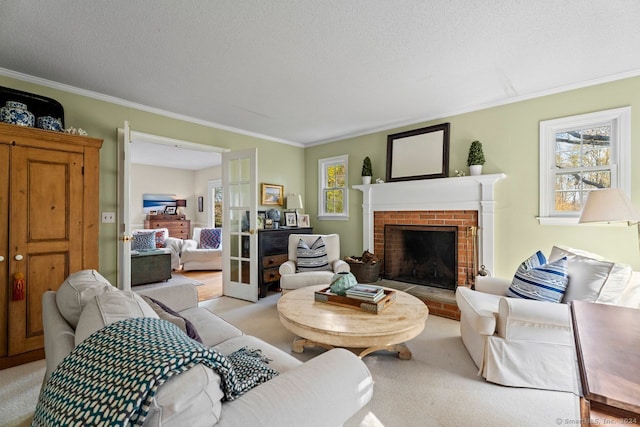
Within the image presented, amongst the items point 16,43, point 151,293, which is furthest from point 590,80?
point 16,43

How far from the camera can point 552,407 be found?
66.9 inches

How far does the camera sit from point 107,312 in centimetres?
103

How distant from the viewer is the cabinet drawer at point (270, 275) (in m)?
4.05

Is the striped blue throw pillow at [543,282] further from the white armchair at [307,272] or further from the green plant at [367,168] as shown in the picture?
the green plant at [367,168]

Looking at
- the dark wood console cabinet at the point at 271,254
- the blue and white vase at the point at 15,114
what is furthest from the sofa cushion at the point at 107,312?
the dark wood console cabinet at the point at 271,254

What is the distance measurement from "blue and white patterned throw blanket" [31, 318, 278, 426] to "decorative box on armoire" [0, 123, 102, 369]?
7.02 ft

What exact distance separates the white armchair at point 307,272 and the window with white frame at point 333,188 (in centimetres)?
84

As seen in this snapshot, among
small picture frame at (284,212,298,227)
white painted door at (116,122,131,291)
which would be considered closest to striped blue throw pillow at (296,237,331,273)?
small picture frame at (284,212,298,227)

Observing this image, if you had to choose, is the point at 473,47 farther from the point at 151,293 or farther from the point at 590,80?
the point at 151,293

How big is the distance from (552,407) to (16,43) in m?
4.38

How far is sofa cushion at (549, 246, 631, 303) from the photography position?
1.80 meters

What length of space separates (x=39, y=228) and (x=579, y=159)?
4948mm

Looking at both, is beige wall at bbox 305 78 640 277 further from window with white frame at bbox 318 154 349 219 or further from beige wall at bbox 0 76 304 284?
beige wall at bbox 0 76 304 284

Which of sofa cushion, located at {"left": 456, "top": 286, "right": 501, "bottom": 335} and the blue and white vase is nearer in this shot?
sofa cushion, located at {"left": 456, "top": 286, "right": 501, "bottom": 335}
